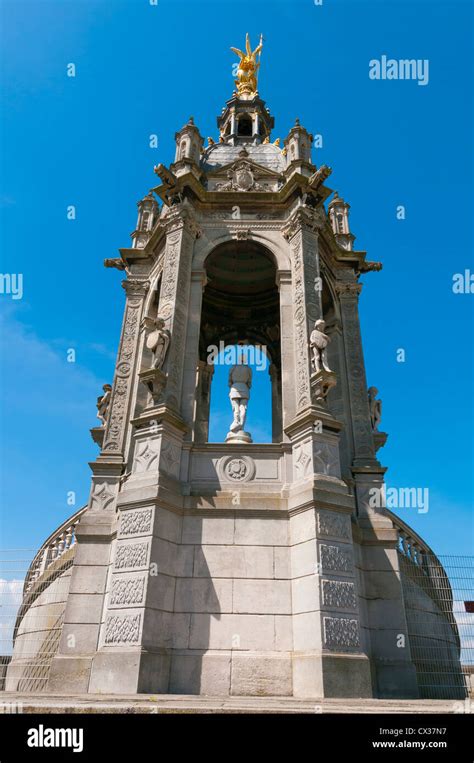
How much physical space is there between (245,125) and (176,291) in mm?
17414

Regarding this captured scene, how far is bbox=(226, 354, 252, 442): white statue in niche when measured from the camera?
622 inches

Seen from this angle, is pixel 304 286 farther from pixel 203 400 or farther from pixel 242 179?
pixel 203 400

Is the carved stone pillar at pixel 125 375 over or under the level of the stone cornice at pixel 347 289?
under

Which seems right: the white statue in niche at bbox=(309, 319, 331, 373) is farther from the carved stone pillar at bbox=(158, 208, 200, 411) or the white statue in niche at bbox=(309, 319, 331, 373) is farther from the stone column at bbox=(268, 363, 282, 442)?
the stone column at bbox=(268, 363, 282, 442)

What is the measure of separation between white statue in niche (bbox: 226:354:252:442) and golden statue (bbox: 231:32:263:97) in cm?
2053

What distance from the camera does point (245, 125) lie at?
1091 inches

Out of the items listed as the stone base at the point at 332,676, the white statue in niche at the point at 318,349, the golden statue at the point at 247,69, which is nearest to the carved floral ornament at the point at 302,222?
the white statue in niche at the point at 318,349

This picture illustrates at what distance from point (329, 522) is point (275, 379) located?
11754mm

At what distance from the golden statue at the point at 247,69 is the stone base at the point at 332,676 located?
29490 millimetres

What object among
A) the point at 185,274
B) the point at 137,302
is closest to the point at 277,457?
the point at 185,274

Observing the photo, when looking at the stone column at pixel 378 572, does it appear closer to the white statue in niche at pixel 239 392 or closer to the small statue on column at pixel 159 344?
the white statue in niche at pixel 239 392

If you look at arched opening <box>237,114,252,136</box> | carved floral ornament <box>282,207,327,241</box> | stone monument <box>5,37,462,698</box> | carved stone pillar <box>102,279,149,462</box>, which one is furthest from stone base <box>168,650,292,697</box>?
arched opening <box>237,114,252,136</box>

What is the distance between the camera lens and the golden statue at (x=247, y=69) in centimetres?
2952
